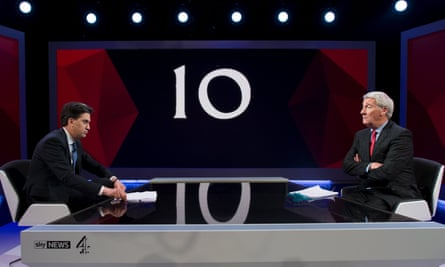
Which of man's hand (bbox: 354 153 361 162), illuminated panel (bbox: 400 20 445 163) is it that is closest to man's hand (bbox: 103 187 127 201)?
man's hand (bbox: 354 153 361 162)

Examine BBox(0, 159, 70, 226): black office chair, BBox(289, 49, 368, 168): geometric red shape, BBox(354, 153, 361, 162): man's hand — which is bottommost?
BBox(0, 159, 70, 226): black office chair

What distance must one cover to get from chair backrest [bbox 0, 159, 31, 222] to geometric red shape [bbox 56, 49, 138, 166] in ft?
8.15

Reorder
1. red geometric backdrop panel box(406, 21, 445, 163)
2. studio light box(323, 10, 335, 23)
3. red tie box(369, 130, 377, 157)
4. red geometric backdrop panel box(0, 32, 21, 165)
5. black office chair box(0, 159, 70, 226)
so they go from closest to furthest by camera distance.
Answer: black office chair box(0, 159, 70, 226), red tie box(369, 130, 377, 157), red geometric backdrop panel box(406, 21, 445, 163), red geometric backdrop panel box(0, 32, 21, 165), studio light box(323, 10, 335, 23)

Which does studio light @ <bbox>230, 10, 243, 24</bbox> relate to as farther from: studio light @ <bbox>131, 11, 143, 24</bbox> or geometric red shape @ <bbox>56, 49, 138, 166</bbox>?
geometric red shape @ <bbox>56, 49, 138, 166</bbox>

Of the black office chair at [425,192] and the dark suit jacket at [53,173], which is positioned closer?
the black office chair at [425,192]

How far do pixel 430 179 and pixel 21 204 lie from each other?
3.08 metres

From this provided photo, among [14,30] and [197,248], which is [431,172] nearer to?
[197,248]

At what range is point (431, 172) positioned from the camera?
8.92 feet

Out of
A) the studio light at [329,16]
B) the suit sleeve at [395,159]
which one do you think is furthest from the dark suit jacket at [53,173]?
the studio light at [329,16]

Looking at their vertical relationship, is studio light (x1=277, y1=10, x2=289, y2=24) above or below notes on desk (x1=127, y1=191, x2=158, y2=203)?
above

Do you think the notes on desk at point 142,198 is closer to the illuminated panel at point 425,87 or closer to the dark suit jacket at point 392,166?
the dark suit jacket at point 392,166

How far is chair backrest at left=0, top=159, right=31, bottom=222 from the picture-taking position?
8.45 feet

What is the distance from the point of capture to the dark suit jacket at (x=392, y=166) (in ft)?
8.89

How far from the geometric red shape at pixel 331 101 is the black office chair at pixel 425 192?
2285 millimetres
